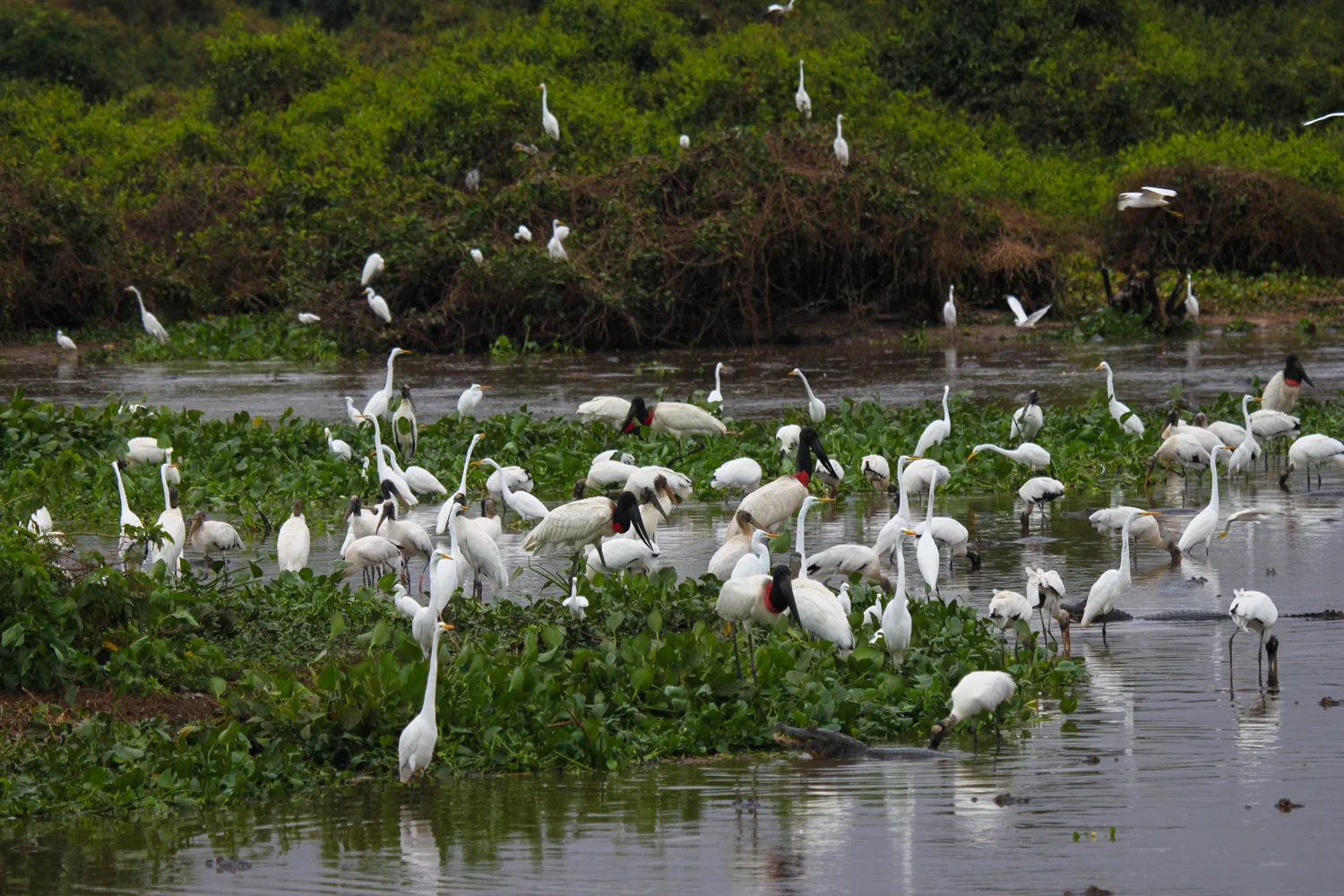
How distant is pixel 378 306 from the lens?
25.9m

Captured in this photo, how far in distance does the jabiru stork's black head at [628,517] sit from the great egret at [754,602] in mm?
1846

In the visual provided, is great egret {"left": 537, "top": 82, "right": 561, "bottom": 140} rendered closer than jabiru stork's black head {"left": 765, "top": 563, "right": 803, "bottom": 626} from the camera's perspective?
No

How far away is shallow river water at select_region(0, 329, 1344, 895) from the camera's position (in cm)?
596

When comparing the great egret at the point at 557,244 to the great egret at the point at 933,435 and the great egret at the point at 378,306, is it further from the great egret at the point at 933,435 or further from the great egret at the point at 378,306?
the great egret at the point at 933,435

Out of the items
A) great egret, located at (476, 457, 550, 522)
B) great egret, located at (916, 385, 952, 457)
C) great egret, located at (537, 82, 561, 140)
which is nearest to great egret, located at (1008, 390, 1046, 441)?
great egret, located at (916, 385, 952, 457)

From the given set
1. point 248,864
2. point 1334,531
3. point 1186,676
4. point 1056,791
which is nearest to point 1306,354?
point 1334,531

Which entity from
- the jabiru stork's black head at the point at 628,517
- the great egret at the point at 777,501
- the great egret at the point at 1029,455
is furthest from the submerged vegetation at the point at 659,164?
the jabiru stork's black head at the point at 628,517

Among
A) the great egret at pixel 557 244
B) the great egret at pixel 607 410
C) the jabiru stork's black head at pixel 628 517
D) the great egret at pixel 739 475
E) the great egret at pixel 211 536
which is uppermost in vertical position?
the great egret at pixel 557 244

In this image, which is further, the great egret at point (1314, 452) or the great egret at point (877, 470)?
the great egret at point (1314, 452)

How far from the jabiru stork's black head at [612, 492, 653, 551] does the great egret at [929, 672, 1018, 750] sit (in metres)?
3.18

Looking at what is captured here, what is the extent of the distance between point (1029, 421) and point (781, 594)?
784cm

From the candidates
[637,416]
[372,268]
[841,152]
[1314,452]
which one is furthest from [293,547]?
[841,152]

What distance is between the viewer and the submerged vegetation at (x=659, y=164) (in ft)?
88.7

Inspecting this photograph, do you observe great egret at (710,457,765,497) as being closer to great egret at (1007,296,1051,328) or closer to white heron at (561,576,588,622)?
white heron at (561,576,588,622)
